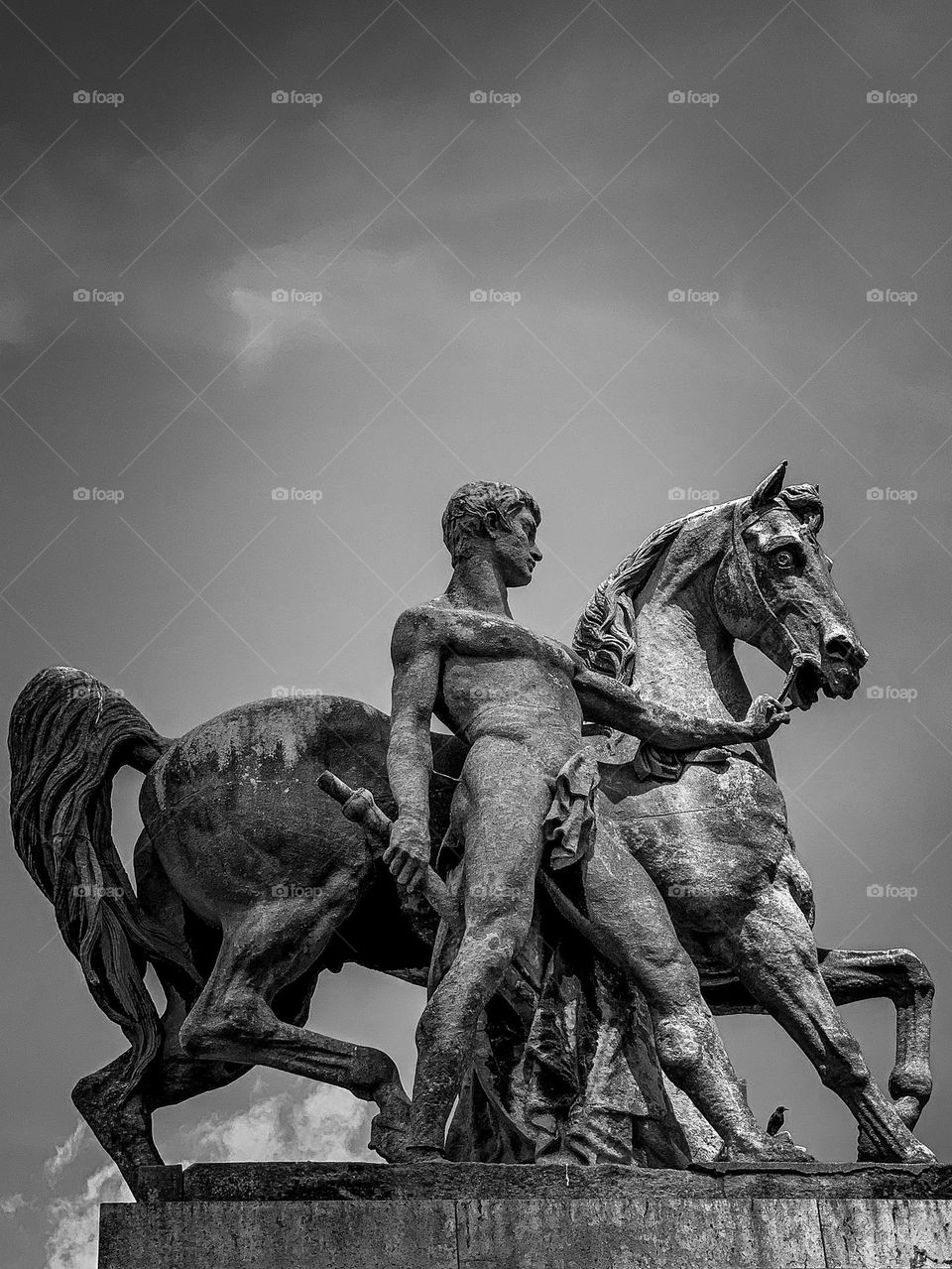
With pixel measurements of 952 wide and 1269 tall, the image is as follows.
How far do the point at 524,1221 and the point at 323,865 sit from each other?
2334mm

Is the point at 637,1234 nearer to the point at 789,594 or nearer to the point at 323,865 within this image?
the point at 323,865

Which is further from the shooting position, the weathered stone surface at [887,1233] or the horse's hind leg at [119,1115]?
the horse's hind leg at [119,1115]

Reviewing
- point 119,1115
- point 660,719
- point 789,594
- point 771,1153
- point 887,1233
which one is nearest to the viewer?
point 887,1233

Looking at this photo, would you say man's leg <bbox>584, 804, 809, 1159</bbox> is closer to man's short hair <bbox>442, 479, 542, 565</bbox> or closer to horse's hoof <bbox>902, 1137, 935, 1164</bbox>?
horse's hoof <bbox>902, 1137, 935, 1164</bbox>

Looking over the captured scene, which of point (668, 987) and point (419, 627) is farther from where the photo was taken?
point (419, 627)

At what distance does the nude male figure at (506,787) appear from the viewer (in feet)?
25.2

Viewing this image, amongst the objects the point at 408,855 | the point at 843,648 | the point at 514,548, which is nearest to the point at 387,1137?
the point at 408,855

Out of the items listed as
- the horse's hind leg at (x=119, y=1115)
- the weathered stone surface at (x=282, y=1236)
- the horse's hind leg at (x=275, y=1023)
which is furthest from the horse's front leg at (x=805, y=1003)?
the horse's hind leg at (x=119, y=1115)

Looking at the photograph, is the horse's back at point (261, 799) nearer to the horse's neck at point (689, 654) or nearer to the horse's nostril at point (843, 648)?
the horse's neck at point (689, 654)

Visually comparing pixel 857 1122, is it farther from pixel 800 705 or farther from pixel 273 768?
pixel 273 768

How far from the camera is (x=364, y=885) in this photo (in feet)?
29.2

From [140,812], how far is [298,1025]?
1.40 metres

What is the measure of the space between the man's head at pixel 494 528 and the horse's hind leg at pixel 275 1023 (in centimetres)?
195

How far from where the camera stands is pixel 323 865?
884 centimetres
